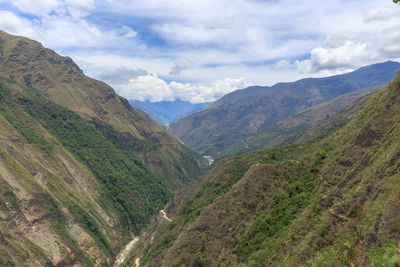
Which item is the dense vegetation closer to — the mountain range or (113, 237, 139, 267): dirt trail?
the mountain range

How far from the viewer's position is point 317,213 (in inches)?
1469

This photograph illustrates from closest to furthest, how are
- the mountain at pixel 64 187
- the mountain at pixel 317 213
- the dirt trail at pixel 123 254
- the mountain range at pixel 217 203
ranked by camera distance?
1. the mountain at pixel 317 213
2. the mountain range at pixel 217 203
3. the mountain at pixel 64 187
4. the dirt trail at pixel 123 254

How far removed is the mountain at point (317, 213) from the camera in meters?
25.0

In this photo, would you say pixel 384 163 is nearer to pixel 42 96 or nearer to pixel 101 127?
pixel 101 127

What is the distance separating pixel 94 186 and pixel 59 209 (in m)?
36.0

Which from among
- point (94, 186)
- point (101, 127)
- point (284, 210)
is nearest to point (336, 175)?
point (284, 210)

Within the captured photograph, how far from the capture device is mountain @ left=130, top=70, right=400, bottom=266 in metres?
25.0

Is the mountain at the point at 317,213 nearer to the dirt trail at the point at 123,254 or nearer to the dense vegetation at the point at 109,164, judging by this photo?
the dirt trail at the point at 123,254

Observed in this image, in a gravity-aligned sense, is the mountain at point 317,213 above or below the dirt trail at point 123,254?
above

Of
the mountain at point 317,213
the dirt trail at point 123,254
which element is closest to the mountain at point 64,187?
the dirt trail at point 123,254

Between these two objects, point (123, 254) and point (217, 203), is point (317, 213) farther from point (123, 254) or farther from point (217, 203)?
point (123, 254)

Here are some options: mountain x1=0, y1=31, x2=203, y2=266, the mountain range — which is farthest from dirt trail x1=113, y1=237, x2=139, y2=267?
mountain x1=0, y1=31, x2=203, y2=266

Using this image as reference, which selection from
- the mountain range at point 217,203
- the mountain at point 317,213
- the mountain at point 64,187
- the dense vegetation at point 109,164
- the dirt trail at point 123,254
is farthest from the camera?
the dense vegetation at point 109,164

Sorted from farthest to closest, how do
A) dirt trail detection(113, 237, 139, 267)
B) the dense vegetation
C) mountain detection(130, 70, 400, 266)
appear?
the dense vegetation < dirt trail detection(113, 237, 139, 267) < mountain detection(130, 70, 400, 266)
